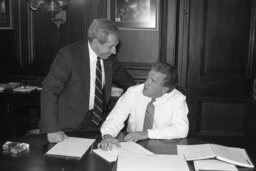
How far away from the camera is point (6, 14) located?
14.6 feet

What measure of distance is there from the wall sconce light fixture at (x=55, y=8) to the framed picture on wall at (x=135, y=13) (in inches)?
23.6

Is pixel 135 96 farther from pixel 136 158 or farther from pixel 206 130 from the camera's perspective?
pixel 206 130

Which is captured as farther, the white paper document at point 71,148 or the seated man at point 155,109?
the seated man at point 155,109

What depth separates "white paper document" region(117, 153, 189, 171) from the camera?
5.57 ft

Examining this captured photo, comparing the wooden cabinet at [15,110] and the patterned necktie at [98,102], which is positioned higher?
the patterned necktie at [98,102]

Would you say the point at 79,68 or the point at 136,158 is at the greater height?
the point at 79,68

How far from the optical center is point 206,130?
4262mm

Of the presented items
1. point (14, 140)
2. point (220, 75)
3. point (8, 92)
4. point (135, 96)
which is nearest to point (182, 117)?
point (135, 96)

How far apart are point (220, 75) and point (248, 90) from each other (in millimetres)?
379

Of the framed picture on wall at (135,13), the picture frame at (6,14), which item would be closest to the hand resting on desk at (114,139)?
the framed picture on wall at (135,13)

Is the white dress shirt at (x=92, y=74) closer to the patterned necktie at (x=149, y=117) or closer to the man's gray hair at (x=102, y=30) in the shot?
the man's gray hair at (x=102, y=30)

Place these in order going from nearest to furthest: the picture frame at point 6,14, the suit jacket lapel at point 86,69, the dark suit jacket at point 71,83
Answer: the dark suit jacket at point 71,83 → the suit jacket lapel at point 86,69 → the picture frame at point 6,14

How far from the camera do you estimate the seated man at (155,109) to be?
233cm

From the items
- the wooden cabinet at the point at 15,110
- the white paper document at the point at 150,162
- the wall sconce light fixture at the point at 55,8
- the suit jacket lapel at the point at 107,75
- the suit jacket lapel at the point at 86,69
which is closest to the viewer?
the white paper document at the point at 150,162
